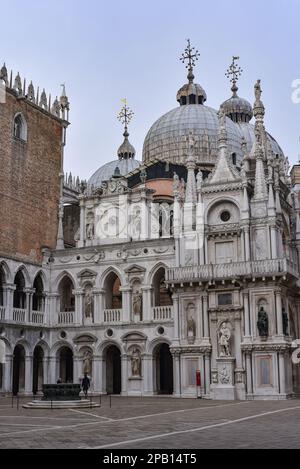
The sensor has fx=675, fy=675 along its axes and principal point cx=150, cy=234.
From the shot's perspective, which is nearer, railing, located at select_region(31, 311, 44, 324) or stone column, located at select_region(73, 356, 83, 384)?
stone column, located at select_region(73, 356, 83, 384)

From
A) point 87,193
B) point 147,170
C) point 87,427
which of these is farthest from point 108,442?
point 147,170

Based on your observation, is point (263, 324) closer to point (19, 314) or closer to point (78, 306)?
point (78, 306)

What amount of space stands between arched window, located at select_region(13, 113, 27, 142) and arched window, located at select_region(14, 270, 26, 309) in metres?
8.47

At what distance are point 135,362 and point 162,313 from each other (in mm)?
3173

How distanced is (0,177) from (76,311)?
9.09m

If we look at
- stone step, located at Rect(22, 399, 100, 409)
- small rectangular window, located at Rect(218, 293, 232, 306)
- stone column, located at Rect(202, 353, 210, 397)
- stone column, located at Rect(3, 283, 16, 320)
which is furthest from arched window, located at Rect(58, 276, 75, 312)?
stone step, located at Rect(22, 399, 100, 409)

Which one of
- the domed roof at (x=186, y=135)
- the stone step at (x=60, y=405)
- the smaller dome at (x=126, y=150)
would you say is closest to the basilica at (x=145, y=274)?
the domed roof at (x=186, y=135)

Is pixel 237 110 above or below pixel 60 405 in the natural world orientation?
above

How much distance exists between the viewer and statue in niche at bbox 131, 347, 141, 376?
125 ft

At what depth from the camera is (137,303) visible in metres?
39.0

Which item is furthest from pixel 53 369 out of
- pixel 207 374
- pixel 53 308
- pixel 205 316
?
pixel 205 316

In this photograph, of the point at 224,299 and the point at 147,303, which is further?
the point at 147,303

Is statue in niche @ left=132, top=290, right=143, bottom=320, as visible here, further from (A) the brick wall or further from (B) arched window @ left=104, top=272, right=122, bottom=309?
(A) the brick wall

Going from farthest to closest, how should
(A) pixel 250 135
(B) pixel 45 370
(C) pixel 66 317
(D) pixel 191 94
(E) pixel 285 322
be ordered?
1. (A) pixel 250 135
2. (D) pixel 191 94
3. (C) pixel 66 317
4. (B) pixel 45 370
5. (E) pixel 285 322
